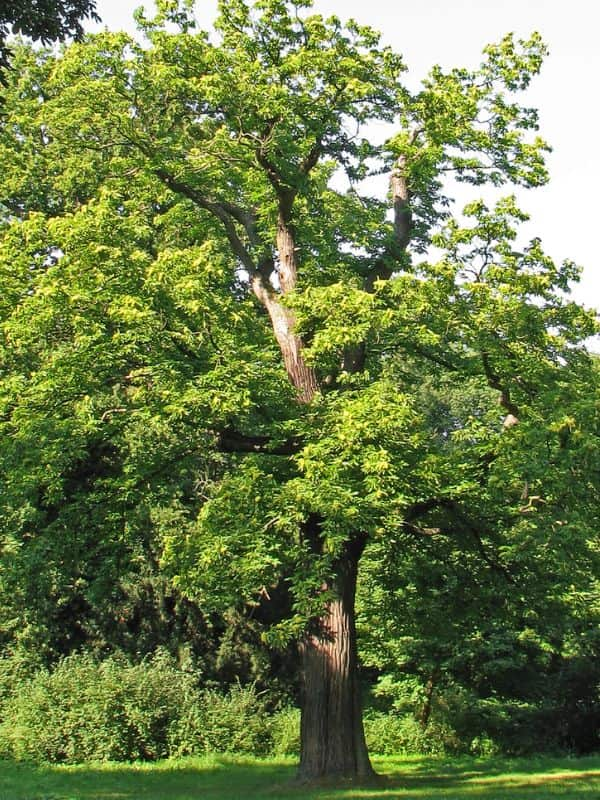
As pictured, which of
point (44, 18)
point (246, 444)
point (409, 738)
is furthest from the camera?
point (409, 738)

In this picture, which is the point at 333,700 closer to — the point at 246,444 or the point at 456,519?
the point at 456,519

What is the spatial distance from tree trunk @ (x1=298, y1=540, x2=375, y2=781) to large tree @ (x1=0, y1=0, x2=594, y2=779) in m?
0.05

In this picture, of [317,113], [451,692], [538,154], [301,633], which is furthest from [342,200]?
[451,692]

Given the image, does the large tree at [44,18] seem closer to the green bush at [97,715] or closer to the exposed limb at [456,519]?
the exposed limb at [456,519]

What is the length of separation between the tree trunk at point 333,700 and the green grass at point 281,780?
0.62 metres

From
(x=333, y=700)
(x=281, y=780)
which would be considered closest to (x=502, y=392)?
(x=333, y=700)

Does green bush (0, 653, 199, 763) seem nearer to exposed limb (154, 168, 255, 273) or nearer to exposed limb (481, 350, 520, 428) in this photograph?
exposed limb (154, 168, 255, 273)

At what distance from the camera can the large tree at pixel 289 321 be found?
15.3m

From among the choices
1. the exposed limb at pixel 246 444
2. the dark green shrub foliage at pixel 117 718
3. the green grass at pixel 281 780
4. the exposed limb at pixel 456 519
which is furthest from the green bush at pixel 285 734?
the exposed limb at pixel 246 444

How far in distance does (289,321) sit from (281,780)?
8.73 meters

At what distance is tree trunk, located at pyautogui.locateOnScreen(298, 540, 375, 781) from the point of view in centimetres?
1630

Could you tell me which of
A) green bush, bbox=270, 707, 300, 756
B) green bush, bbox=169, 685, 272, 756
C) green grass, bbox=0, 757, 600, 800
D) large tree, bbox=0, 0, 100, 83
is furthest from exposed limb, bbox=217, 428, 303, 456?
green bush, bbox=270, 707, 300, 756

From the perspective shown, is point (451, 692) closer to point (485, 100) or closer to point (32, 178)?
point (485, 100)

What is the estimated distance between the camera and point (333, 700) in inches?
647
